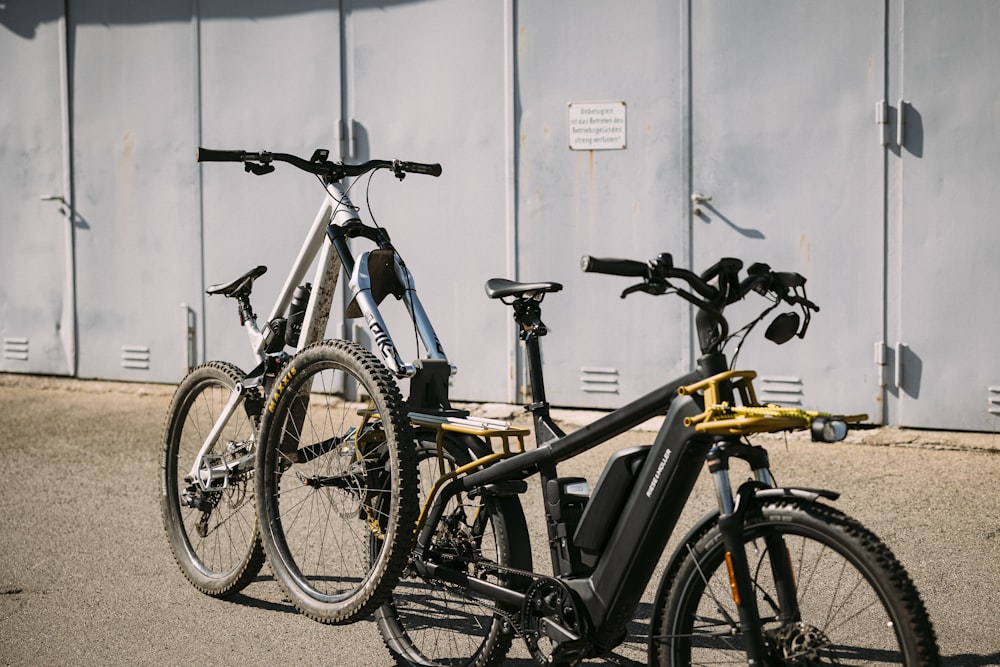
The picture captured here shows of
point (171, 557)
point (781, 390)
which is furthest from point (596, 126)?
point (171, 557)

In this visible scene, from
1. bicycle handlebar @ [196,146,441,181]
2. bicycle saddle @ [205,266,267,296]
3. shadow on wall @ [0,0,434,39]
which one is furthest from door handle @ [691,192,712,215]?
bicycle saddle @ [205,266,267,296]

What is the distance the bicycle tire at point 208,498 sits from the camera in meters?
4.22

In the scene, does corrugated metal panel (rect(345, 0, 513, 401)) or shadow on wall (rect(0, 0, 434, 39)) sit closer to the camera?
corrugated metal panel (rect(345, 0, 513, 401))

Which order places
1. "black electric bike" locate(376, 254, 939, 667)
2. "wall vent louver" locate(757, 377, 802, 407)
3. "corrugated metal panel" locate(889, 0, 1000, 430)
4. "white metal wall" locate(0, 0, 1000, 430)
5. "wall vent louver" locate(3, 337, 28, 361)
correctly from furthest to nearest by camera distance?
1. "wall vent louver" locate(3, 337, 28, 361)
2. "wall vent louver" locate(757, 377, 802, 407)
3. "white metal wall" locate(0, 0, 1000, 430)
4. "corrugated metal panel" locate(889, 0, 1000, 430)
5. "black electric bike" locate(376, 254, 939, 667)

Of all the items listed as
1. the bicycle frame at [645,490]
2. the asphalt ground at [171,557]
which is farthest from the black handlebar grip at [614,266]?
the asphalt ground at [171,557]

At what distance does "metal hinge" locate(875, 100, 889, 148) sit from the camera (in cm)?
654

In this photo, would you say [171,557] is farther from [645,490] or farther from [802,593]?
[802,593]

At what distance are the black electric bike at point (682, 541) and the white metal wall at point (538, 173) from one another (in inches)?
140

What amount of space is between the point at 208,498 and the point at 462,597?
4.29ft

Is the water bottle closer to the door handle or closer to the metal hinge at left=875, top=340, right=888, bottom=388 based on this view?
the door handle

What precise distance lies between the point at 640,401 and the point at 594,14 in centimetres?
483

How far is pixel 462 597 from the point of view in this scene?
3531 millimetres

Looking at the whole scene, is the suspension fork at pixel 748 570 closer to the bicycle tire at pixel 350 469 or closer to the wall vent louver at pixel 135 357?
the bicycle tire at pixel 350 469

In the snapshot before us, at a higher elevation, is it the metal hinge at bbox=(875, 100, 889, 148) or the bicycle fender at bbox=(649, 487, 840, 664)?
the metal hinge at bbox=(875, 100, 889, 148)
